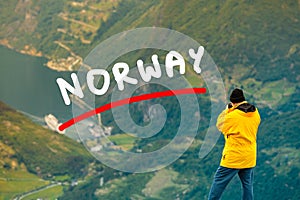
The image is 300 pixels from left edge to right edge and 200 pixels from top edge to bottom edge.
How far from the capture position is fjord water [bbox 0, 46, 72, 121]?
46594 mm

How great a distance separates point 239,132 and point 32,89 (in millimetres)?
45001

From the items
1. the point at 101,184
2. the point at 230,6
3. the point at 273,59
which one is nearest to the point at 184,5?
the point at 230,6

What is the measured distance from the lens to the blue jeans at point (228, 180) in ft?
15.3

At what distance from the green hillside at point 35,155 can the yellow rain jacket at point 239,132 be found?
1394 inches

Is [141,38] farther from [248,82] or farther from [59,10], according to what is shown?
[59,10]

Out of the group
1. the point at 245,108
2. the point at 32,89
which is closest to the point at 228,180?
the point at 245,108

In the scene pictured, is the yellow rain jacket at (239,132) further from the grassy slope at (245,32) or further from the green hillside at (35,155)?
the grassy slope at (245,32)

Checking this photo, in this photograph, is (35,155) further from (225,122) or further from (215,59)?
(225,122)

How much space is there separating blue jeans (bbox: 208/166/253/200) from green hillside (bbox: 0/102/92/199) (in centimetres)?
3514

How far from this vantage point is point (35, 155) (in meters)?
42.8

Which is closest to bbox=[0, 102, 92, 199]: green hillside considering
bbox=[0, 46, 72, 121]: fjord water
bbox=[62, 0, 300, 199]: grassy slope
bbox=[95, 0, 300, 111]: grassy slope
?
bbox=[0, 46, 72, 121]: fjord water

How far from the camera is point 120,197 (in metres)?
36.5

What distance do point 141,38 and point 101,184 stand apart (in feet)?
27.2

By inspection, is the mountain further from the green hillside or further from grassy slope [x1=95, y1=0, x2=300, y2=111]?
the green hillside
